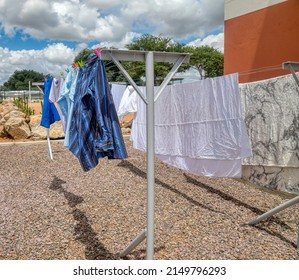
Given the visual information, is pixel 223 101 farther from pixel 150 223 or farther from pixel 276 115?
pixel 150 223

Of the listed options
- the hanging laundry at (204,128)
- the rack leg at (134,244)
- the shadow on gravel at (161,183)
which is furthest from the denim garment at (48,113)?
the rack leg at (134,244)

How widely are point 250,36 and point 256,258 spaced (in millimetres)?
6965

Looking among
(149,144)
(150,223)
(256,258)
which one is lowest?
(256,258)

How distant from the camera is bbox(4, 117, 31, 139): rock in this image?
37.3 ft

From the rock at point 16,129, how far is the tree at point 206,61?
26.3 m

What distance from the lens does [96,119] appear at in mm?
3107

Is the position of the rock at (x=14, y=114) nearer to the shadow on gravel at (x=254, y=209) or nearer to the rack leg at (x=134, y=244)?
the shadow on gravel at (x=254, y=209)

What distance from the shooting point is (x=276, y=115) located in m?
5.07

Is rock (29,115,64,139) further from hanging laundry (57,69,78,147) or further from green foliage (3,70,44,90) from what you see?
green foliage (3,70,44,90)

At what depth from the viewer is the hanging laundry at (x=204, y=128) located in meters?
5.06

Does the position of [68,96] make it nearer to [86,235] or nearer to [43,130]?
[86,235]

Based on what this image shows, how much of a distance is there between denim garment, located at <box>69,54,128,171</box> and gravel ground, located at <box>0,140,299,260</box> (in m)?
0.96

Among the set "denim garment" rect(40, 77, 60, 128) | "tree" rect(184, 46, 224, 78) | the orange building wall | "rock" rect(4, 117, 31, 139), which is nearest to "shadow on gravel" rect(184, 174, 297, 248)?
the orange building wall

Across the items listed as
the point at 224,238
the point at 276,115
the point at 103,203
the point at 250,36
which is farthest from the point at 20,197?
the point at 250,36
